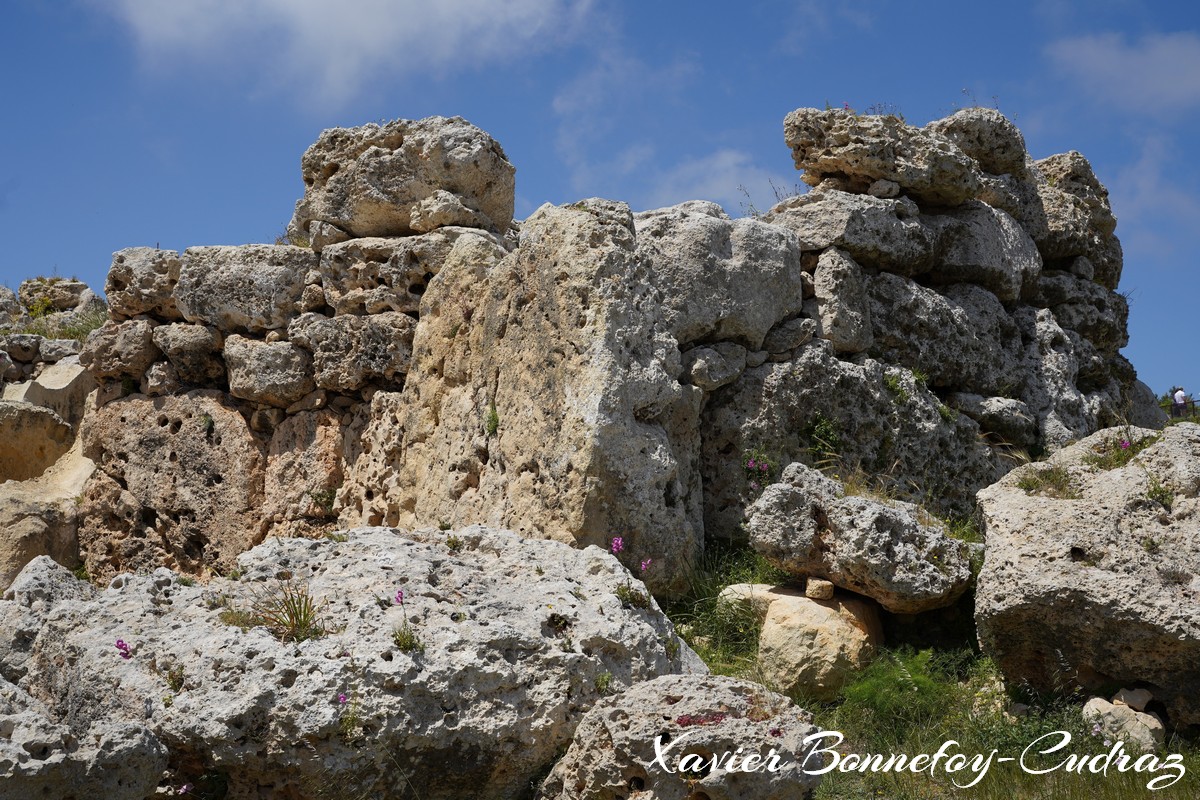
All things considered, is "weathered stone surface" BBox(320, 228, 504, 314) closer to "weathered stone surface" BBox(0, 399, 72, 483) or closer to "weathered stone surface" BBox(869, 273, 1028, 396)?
"weathered stone surface" BBox(869, 273, 1028, 396)

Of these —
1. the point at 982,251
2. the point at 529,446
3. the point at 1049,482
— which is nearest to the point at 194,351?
the point at 529,446

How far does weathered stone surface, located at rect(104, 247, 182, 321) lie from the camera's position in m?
13.0

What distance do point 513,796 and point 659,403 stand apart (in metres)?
3.65

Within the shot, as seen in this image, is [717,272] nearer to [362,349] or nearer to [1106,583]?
[362,349]

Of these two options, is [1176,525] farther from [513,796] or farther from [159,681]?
[159,681]

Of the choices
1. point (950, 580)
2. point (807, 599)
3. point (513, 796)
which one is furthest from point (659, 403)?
point (513, 796)

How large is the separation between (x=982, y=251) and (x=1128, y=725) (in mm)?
6578

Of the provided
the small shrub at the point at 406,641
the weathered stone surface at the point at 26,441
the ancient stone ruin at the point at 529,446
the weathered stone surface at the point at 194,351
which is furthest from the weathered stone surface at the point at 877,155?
the weathered stone surface at the point at 26,441

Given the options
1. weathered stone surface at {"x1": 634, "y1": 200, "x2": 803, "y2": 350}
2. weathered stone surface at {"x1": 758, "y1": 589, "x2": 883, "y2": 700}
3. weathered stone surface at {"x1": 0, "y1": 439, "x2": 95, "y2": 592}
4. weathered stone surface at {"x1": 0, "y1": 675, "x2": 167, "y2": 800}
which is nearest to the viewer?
weathered stone surface at {"x1": 0, "y1": 675, "x2": 167, "y2": 800}

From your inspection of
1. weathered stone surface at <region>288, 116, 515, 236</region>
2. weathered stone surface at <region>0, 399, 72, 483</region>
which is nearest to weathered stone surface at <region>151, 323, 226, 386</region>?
weathered stone surface at <region>288, 116, 515, 236</region>

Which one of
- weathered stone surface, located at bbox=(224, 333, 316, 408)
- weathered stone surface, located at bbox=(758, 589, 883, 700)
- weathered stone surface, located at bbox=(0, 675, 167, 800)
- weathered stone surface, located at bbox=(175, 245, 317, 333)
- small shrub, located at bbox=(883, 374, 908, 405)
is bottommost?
weathered stone surface, located at bbox=(0, 675, 167, 800)

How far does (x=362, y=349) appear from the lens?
1184cm

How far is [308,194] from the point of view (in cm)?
1285

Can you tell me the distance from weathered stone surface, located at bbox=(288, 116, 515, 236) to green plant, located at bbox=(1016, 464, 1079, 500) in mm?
6158
